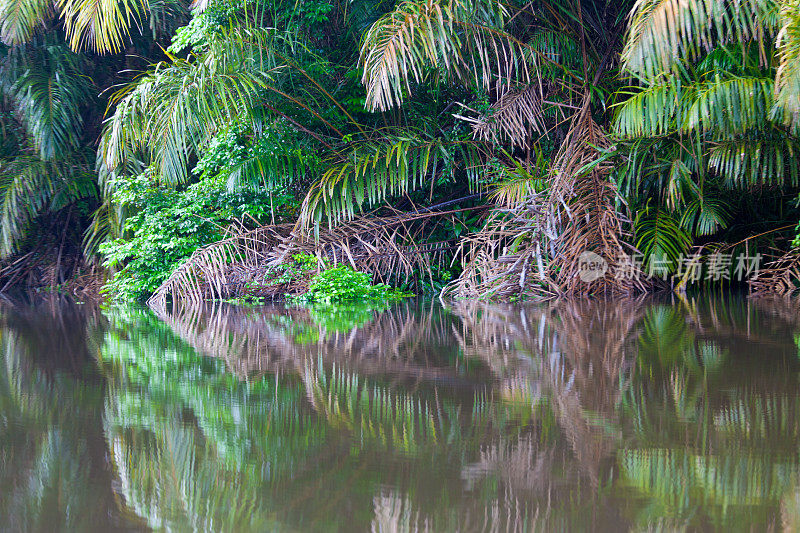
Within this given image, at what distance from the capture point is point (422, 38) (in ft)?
18.3

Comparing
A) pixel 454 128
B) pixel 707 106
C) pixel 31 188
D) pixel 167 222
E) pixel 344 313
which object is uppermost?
pixel 454 128

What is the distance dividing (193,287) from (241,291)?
1.64 ft

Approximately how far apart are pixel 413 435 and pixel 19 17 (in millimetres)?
A: 8284

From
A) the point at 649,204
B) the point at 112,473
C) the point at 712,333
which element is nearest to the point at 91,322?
the point at 112,473

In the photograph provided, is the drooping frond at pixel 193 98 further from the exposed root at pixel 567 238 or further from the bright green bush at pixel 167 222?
the exposed root at pixel 567 238

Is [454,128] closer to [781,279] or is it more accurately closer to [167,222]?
[167,222]

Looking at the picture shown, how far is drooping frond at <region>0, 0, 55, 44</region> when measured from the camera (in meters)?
7.69

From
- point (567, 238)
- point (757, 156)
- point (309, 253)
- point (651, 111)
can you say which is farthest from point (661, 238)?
point (309, 253)

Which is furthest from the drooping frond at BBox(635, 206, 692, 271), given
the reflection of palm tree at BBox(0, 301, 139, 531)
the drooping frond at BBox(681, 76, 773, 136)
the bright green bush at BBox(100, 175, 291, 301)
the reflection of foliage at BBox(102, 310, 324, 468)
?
the reflection of palm tree at BBox(0, 301, 139, 531)

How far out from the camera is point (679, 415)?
172 cm

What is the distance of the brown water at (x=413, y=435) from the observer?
46.1 inches

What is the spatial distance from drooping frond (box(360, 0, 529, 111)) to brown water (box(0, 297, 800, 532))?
9.75 feet

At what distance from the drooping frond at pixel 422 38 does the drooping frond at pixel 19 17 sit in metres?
4.50

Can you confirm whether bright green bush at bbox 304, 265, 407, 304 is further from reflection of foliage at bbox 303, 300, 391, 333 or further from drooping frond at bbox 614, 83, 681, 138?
drooping frond at bbox 614, 83, 681, 138
